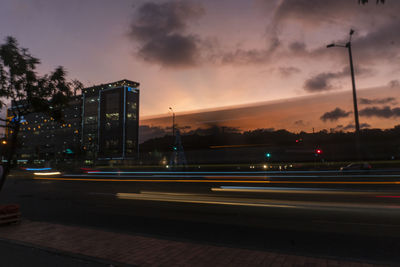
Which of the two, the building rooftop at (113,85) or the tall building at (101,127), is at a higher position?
the building rooftop at (113,85)

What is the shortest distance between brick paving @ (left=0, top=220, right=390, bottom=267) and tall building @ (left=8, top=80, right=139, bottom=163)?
109406 mm

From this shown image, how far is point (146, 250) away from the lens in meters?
5.62

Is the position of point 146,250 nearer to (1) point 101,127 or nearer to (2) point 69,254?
(2) point 69,254

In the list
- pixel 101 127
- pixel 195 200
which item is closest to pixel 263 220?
pixel 195 200

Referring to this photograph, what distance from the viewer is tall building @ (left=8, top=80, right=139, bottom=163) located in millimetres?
115875

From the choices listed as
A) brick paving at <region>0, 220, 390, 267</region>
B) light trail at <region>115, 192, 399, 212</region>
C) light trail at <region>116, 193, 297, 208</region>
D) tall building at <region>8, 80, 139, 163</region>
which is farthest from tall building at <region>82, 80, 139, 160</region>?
brick paving at <region>0, 220, 390, 267</region>

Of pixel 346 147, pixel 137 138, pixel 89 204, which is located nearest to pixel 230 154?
pixel 346 147

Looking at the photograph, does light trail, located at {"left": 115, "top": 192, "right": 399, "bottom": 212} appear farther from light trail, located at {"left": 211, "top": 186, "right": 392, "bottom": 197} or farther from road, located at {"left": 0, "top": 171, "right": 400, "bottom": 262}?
light trail, located at {"left": 211, "top": 186, "right": 392, "bottom": 197}

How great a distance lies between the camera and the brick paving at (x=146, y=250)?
490 cm

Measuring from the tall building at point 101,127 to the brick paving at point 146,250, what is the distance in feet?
359

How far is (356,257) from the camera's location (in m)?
5.36

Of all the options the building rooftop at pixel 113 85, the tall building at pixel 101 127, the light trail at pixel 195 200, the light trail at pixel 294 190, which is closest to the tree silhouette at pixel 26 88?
the light trail at pixel 195 200

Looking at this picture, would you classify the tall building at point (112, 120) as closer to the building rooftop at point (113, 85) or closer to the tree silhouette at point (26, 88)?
the building rooftop at point (113, 85)

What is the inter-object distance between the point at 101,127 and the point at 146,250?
403 ft
